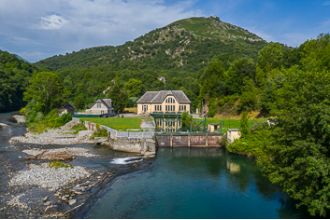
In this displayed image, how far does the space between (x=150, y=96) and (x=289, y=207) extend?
213 feet

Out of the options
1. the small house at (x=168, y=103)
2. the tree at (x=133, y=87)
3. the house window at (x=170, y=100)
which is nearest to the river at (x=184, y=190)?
the small house at (x=168, y=103)

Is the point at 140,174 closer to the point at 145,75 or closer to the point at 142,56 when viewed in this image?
the point at 145,75

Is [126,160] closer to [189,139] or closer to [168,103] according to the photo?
[189,139]

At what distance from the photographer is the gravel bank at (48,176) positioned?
3054 cm

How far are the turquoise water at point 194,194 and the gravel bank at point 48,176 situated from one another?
402 cm

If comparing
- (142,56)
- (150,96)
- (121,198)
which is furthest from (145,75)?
(121,198)

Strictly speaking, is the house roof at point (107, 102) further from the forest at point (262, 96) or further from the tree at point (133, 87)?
the tree at point (133, 87)

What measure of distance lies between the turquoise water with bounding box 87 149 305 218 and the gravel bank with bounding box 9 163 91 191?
4.02 meters

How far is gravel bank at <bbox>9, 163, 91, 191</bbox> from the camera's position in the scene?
30544 millimetres

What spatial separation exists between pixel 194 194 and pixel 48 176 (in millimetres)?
13351

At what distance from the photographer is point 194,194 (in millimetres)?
29734

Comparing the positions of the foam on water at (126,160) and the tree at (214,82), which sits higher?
the tree at (214,82)

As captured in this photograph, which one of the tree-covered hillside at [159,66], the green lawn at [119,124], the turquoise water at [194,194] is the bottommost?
the turquoise water at [194,194]

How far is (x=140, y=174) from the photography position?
36000mm
